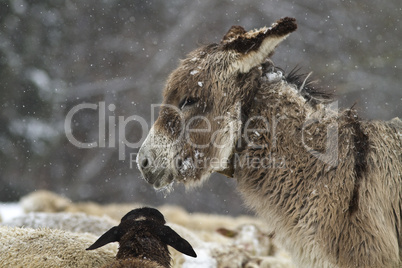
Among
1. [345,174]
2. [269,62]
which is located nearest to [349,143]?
[345,174]

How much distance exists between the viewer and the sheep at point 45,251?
364 cm

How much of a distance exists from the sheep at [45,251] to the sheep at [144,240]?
28 cm

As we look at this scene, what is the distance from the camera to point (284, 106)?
3537 mm

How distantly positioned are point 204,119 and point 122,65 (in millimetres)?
13980

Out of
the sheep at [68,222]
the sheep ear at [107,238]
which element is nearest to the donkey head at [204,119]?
the sheep ear at [107,238]

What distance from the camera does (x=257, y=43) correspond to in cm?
342

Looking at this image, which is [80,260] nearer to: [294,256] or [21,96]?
[294,256]

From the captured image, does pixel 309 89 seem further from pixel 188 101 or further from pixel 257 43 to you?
pixel 188 101

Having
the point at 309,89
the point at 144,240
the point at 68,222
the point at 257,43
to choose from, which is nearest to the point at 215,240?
the point at 68,222

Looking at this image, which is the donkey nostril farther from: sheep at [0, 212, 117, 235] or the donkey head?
sheep at [0, 212, 117, 235]

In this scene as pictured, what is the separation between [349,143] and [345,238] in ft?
2.35

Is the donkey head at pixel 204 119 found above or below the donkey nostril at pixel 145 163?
above

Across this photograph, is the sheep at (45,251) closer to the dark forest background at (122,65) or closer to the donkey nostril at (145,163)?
the donkey nostril at (145,163)

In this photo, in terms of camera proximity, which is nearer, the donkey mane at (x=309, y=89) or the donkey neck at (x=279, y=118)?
the donkey neck at (x=279, y=118)
